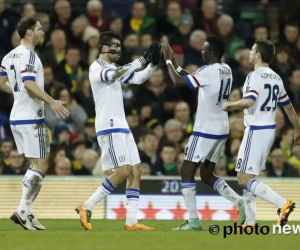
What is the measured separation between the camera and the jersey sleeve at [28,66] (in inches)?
459

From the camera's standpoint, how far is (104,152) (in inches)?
472

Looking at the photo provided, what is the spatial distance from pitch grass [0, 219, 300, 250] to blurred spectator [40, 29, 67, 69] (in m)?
5.44

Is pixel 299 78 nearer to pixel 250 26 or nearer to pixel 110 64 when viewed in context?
pixel 250 26

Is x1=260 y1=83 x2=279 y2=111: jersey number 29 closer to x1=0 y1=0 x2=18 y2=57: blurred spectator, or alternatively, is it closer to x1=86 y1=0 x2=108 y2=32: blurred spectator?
x1=86 y1=0 x2=108 y2=32: blurred spectator

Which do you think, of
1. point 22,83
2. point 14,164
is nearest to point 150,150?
point 14,164

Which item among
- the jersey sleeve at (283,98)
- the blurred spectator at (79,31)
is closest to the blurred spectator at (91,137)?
the blurred spectator at (79,31)

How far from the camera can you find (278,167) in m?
15.6

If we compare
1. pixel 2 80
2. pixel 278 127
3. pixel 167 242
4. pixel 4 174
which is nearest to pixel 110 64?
pixel 2 80

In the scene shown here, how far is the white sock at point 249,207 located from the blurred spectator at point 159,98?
4983 mm

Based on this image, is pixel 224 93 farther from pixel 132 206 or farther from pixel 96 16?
pixel 96 16

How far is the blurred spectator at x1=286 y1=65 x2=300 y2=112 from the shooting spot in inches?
680

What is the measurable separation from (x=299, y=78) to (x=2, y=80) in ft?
21.4

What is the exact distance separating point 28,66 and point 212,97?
2.08 meters

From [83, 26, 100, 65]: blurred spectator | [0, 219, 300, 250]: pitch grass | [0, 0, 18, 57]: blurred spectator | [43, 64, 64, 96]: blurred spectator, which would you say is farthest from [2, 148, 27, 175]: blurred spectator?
[0, 219, 300, 250]: pitch grass
